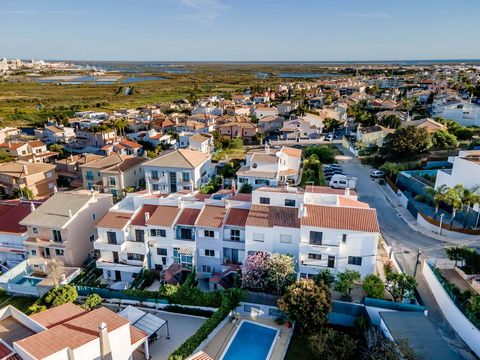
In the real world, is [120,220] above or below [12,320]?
above

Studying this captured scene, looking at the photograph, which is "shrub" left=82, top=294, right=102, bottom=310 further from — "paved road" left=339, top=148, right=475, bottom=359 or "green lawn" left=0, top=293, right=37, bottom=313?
"paved road" left=339, top=148, right=475, bottom=359

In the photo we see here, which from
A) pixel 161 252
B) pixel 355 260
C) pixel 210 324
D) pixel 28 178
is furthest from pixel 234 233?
pixel 28 178

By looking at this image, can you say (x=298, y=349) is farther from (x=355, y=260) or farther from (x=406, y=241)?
(x=406, y=241)

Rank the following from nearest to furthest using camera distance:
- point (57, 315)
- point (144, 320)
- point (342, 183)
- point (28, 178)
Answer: point (57, 315) → point (144, 320) → point (342, 183) → point (28, 178)

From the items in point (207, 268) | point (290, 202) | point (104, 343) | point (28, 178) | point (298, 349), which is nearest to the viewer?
point (104, 343)

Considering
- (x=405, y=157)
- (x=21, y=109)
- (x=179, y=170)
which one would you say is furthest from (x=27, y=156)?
(x=21, y=109)

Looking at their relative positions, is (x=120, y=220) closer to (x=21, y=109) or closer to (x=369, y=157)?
(x=369, y=157)

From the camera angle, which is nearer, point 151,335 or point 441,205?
point 151,335

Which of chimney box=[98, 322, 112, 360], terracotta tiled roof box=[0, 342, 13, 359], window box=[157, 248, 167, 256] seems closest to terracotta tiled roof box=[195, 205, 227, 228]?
window box=[157, 248, 167, 256]
